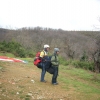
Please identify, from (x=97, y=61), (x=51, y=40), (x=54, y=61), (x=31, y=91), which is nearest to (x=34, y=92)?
(x=31, y=91)

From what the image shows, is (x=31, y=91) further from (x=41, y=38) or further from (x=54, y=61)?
(x=41, y=38)

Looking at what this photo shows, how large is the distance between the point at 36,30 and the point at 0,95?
9816 centimetres

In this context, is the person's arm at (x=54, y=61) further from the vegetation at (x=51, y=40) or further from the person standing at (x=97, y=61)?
the vegetation at (x=51, y=40)

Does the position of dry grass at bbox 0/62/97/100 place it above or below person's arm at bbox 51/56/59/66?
below

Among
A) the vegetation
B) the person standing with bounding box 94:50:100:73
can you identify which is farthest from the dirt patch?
the vegetation

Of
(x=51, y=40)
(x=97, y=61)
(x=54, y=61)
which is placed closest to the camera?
(x=54, y=61)

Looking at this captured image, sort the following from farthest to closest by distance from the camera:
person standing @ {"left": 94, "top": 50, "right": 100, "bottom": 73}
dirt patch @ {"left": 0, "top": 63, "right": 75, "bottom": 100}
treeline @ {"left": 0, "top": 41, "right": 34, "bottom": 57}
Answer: treeline @ {"left": 0, "top": 41, "right": 34, "bottom": 57}, person standing @ {"left": 94, "top": 50, "right": 100, "bottom": 73}, dirt patch @ {"left": 0, "top": 63, "right": 75, "bottom": 100}

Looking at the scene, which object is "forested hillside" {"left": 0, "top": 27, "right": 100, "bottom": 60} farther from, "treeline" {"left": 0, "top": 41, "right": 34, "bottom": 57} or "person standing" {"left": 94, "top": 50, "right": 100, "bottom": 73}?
"person standing" {"left": 94, "top": 50, "right": 100, "bottom": 73}

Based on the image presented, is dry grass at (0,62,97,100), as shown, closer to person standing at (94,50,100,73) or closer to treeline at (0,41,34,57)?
person standing at (94,50,100,73)

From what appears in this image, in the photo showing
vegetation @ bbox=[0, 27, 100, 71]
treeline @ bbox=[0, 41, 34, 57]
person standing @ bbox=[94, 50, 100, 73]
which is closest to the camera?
person standing @ bbox=[94, 50, 100, 73]

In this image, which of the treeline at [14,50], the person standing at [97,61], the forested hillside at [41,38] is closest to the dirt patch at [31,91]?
the person standing at [97,61]

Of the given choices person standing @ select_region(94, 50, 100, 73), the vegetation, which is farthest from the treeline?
the vegetation

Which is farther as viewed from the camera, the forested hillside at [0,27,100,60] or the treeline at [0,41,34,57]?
the forested hillside at [0,27,100,60]

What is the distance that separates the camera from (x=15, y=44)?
101 ft
